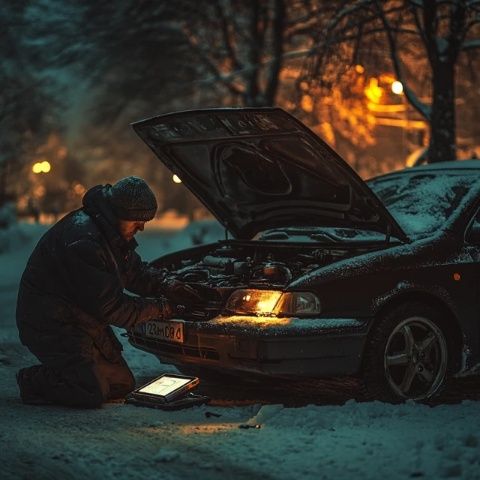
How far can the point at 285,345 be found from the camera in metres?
5.30

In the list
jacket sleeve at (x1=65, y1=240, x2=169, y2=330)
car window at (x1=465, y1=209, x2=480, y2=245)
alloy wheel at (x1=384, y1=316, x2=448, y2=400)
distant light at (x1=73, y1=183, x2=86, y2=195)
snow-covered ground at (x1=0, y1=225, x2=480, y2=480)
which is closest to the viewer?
snow-covered ground at (x1=0, y1=225, x2=480, y2=480)

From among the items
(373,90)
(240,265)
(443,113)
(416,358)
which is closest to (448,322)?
(416,358)

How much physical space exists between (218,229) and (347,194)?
14.8 m

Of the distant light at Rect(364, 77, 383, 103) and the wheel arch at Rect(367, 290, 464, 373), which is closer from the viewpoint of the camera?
the wheel arch at Rect(367, 290, 464, 373)

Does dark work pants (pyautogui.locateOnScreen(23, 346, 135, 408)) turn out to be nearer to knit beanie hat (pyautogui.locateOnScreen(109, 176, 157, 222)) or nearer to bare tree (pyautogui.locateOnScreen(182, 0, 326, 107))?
knit beanie hat (pyautogui.locateOnScreen(109, 176, 157, 222))

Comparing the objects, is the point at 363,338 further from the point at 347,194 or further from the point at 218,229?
the point at 218,229

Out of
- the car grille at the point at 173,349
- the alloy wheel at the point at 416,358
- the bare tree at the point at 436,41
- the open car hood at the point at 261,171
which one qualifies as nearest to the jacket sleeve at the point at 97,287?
the car grille at the point at 173,349

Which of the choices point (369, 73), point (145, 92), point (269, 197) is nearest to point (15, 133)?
point (145, 92)

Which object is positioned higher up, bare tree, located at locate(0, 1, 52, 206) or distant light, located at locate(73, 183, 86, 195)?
bare tree, located at locate(0, 1, 52, 206)

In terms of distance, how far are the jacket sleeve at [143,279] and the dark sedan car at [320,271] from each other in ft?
0.64

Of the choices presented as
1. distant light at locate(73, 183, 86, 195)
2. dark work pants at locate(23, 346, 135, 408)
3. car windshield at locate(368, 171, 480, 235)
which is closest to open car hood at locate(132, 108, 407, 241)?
car windshield at locate(368, 171, 480, 235)

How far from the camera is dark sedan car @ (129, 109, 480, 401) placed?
17.8 feet

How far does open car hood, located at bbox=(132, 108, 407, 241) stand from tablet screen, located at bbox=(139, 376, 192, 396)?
170 centimetres

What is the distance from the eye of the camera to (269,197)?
7129 millimetres
